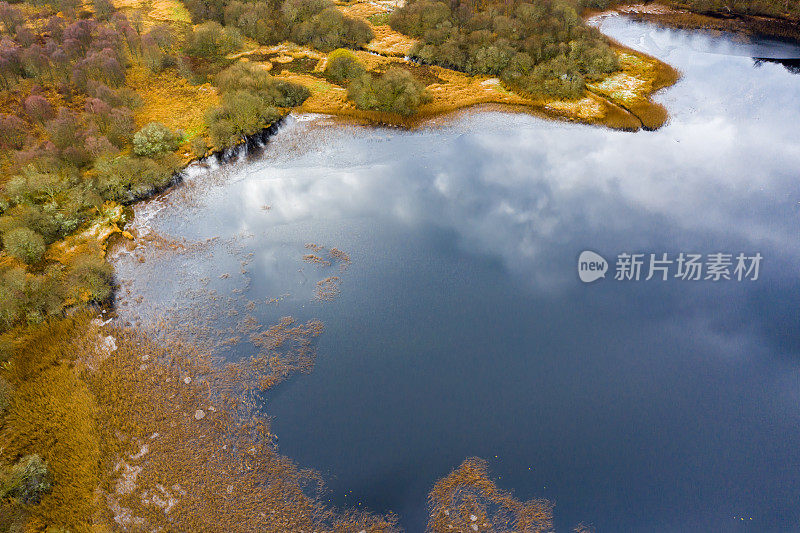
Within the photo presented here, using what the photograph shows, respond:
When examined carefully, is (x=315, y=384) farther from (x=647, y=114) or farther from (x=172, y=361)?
(x=647, y=114)

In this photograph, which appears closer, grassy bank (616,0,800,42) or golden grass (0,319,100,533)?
golden grass (0,319,100,533)

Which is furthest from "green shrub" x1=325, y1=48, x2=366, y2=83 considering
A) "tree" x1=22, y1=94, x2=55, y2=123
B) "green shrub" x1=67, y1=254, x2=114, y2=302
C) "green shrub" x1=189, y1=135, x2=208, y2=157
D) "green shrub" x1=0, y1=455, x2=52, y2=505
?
"green shrub" x1=0, y1=455, x2=52, y2=505

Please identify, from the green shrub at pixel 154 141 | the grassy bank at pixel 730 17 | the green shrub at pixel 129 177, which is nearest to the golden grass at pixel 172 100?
the green shrub at pixel 154 141

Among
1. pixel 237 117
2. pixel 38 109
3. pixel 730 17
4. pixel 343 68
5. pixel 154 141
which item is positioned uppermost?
pixel 730 17

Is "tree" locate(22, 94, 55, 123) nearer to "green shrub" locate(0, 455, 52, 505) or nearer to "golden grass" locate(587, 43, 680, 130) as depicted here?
"green shrub" locate(0, 455, 52, 505)

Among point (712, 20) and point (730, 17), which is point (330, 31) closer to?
point (712, 20)

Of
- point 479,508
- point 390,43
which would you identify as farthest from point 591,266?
point 390,43

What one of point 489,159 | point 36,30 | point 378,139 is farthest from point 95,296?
point 36,30
